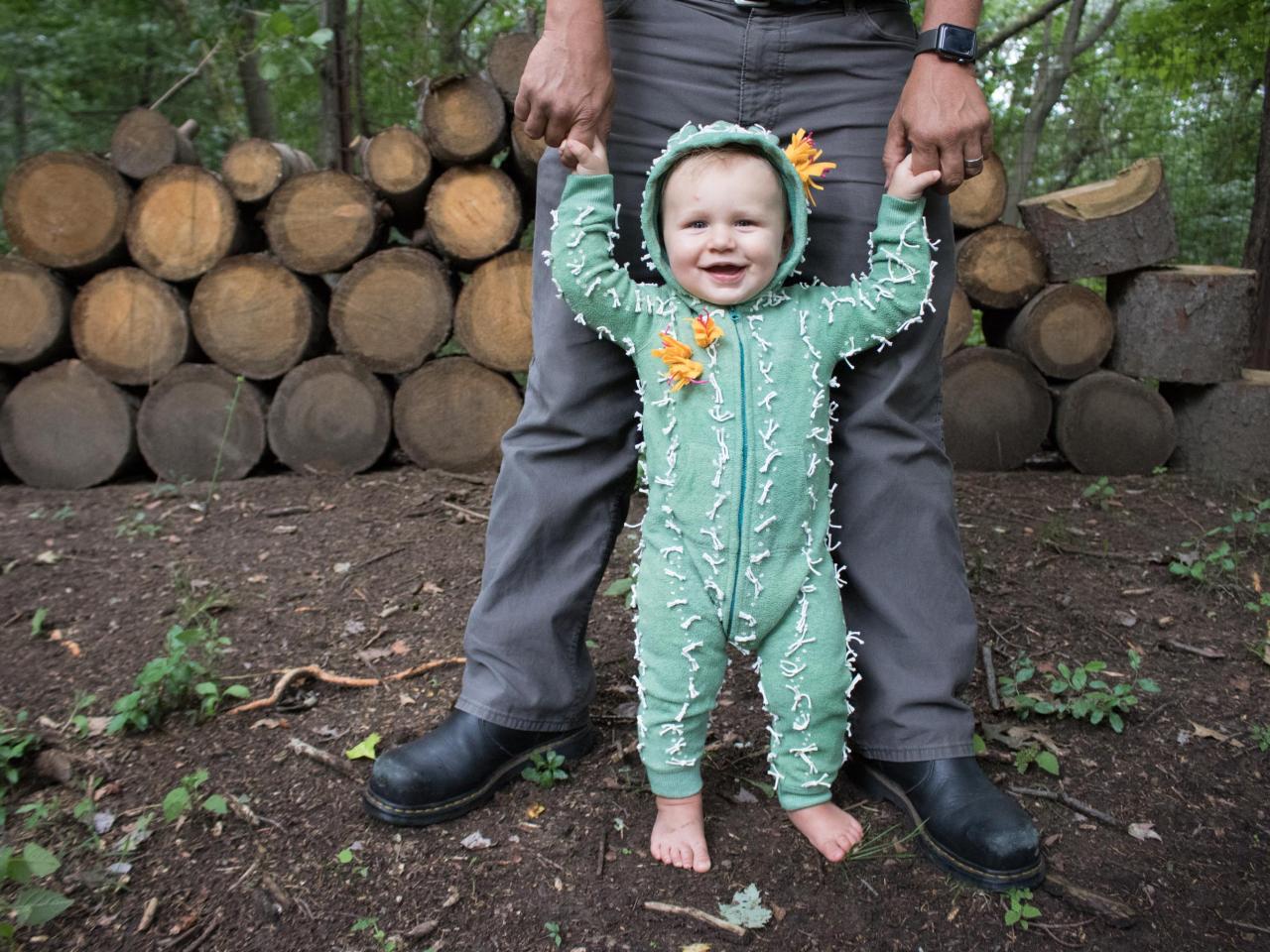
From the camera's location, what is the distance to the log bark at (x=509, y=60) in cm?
353

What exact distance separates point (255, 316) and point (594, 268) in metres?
2.60

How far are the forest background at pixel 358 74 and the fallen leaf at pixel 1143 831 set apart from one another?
11.5ft

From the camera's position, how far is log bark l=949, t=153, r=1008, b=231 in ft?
12.1

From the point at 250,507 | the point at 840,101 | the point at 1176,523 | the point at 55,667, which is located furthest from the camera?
the point at 250,507

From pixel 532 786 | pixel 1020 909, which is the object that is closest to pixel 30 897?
pixel 532 786

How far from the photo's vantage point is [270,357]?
3916 millimetres

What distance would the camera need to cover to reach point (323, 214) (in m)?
3.75

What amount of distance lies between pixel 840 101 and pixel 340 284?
8.20 ft

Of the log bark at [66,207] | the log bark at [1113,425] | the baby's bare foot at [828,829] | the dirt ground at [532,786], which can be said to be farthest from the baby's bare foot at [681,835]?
the log bark at [66,207]

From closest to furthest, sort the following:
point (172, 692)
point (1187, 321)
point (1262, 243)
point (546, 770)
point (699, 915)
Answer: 1. point (699, 915)
2. point (546, 770)
3. point (172, 692)
4. point (1187, 321)
5. point (1262, 243)

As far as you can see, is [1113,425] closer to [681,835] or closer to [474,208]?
[474,208]

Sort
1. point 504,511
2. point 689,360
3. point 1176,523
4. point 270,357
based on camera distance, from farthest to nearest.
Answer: point 270,357, point 1176,523, point 504,511, point 689,360

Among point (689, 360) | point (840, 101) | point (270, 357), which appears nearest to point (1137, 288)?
point (840, 101)

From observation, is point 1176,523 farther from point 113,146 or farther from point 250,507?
point 113,146
